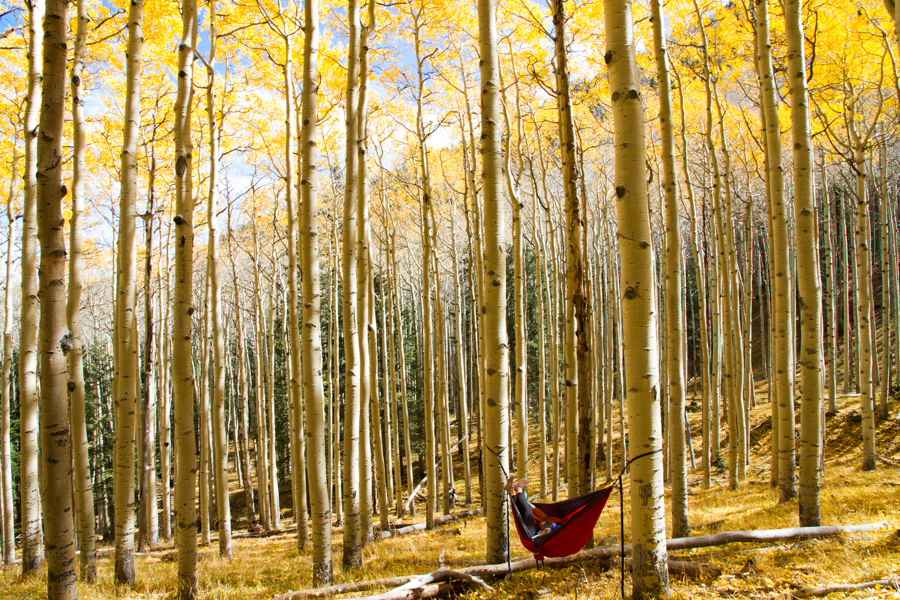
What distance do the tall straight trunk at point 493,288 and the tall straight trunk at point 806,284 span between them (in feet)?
8.15

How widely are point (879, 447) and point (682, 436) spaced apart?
8.88 m

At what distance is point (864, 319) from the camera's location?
323 inches

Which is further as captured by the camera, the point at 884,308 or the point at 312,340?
the point at 884,308

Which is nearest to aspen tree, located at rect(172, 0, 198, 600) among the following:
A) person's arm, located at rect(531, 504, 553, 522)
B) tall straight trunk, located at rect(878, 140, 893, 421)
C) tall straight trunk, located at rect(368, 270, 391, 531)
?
tall straight trunk, located at rect(368, 270, 391, 531)

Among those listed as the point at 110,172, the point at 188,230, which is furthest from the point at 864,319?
the point at 110,172

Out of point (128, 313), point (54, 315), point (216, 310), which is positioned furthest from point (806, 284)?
point (216, 310)

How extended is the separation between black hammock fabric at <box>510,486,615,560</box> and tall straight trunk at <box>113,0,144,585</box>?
3546 millimetres

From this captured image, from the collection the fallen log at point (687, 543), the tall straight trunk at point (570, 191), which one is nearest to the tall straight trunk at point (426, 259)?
the tall straight trunk at point (570, 191)

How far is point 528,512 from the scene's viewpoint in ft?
11.9

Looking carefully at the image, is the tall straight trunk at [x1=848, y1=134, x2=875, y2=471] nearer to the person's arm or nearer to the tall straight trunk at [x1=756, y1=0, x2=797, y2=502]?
the tall straight trunk at [x1=756, y1=0, x2=797, y2=502]

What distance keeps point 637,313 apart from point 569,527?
150 cm

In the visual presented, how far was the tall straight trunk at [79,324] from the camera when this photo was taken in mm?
4203

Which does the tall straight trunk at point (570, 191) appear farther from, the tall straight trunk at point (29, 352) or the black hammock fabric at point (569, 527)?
the tall straight trunk at point (29, 352)

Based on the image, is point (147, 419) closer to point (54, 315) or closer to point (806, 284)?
point (54, 315)
